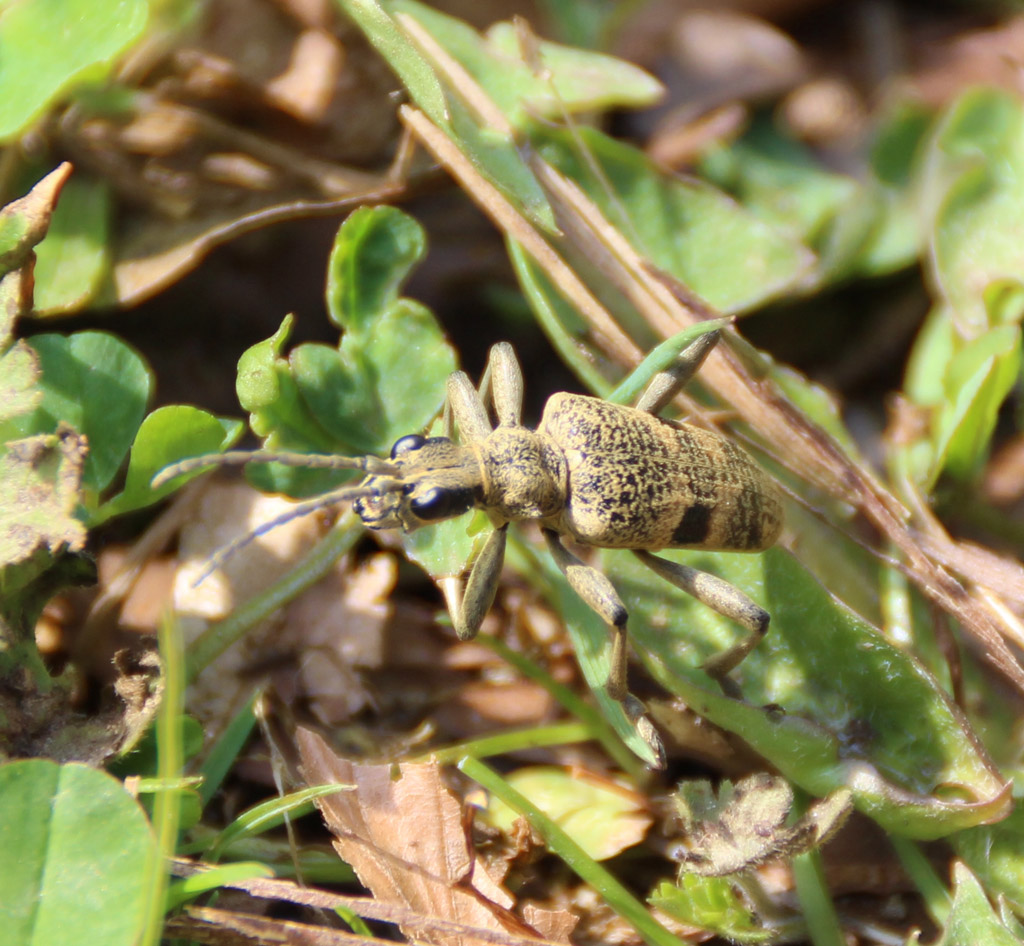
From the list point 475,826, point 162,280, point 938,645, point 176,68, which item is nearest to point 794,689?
point 938,645

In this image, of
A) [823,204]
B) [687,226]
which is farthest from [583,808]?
[823,204]

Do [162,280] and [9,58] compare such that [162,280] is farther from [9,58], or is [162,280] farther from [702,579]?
[702,579]

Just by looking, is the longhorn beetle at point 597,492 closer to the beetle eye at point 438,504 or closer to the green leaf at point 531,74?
the beetle eye at point 438,504

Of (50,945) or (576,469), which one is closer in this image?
(50,945)

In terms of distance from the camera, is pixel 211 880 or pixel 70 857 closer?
pixel 70 857

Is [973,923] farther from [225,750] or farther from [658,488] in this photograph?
[225,750]
